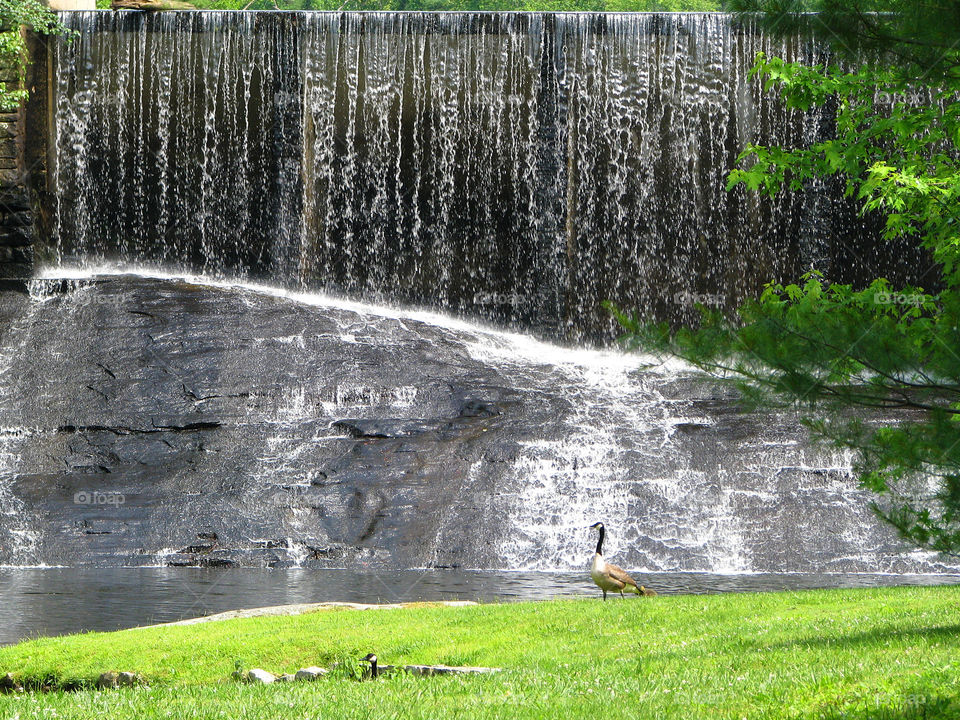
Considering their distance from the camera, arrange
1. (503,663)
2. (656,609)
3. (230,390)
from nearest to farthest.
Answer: (503,663) → (656,609) → (230,390)

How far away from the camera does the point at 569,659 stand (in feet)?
28.0

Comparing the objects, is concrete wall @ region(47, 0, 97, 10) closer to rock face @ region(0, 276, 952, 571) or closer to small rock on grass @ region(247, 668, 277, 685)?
rock face @ region(0, 276, 952, 571)

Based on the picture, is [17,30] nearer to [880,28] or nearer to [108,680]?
[108,680]

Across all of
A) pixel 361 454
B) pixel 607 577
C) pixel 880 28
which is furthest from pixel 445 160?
pixel 880 28

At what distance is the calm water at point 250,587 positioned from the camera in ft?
42.0

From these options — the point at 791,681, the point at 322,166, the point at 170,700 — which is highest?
the point at 322,166

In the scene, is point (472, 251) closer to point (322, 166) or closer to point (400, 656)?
point (322, 166)

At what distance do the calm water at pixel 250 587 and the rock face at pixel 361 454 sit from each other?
2.38 feet

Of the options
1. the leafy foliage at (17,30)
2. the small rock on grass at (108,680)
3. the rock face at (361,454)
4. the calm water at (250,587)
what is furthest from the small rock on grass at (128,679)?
the leafy foliage at (17,30)

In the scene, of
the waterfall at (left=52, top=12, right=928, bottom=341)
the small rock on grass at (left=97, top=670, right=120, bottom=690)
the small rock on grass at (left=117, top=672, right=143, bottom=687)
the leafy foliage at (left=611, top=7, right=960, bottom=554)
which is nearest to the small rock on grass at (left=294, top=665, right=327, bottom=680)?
the small rock on grass at (left=117, top=672, right=143, bottom=687)

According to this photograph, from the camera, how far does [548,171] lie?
2947cm

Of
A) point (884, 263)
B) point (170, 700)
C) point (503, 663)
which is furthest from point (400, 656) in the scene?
point (884, 263)

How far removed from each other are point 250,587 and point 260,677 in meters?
6.61

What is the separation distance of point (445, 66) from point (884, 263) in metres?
12.2
